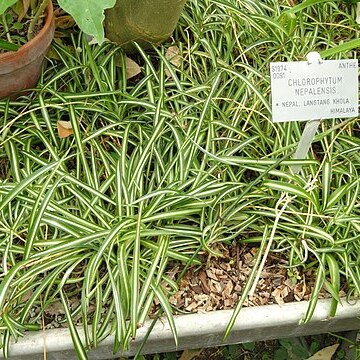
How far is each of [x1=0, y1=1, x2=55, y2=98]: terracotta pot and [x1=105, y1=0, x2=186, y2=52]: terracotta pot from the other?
0.14 metres

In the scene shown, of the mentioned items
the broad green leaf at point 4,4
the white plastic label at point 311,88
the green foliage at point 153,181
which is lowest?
the green foliage at point 153,181

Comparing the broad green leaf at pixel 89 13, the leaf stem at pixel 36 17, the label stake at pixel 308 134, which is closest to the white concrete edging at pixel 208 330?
the label stake at pixel 308 134

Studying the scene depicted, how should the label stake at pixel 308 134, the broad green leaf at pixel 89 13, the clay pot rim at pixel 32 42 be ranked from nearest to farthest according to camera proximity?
the broad green leaf at pixel 89 13, the label stake at pixel 308 134, the clay pot rim at pixel 32 42

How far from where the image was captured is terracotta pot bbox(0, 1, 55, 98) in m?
1.16

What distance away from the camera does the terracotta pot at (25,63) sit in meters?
1.16

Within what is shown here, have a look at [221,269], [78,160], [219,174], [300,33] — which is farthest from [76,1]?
[300,33]

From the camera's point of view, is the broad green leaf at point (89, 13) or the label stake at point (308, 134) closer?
the broad green leaf at point (89, 13)

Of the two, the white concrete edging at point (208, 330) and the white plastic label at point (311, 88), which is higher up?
the white plastic label at point (311, 88)

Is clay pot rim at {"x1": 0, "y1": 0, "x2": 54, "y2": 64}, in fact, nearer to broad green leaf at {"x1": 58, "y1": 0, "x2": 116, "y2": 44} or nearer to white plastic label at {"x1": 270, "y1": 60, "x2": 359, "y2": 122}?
broad green leaf at {"x1": 58, "y1": 0, "x2": 116, "y2": 44}

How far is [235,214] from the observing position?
1.14 m

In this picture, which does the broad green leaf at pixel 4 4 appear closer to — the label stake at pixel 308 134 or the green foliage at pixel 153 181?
the green foliage at pixel 153 181

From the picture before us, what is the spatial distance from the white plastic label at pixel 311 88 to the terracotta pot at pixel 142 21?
0.32m

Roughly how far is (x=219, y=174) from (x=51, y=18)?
0.48 metres

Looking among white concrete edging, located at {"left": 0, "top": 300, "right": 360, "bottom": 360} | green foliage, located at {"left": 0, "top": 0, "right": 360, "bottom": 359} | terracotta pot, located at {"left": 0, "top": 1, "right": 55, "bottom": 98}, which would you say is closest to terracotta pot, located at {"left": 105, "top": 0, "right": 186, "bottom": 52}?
green foliage, located at {"left": 0, "top": 0, "right": 360, "bottom": 359}
